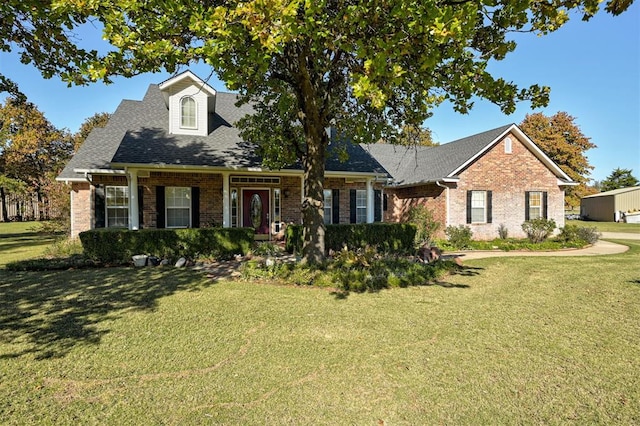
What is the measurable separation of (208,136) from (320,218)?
8115 mm

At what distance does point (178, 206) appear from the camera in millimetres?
14250

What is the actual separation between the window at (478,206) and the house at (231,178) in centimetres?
5

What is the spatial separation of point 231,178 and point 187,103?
11.9 ft

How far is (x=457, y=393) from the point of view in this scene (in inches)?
137

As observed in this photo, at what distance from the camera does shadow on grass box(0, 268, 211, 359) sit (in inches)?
187

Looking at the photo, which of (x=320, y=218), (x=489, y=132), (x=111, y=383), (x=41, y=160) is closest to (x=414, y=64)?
(x=320, y=218)

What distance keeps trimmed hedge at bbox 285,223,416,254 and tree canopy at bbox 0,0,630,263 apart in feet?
9.14

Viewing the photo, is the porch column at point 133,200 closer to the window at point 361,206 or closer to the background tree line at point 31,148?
the window at point 361,206

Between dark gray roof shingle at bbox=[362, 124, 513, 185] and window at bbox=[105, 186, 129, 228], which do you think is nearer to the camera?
window at bbox=[105, 186, 129, 228]

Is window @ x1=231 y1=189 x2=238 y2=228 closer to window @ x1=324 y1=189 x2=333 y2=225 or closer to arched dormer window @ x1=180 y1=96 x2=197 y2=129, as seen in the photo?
arched dormer window @ x1=180 y1=96 x2=197 y2=129

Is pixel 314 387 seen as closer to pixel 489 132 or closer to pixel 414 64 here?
pixel 414 64

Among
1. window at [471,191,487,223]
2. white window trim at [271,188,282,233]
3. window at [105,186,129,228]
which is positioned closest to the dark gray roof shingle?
window at [471,191,487,223]

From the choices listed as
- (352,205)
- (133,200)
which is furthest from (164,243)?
(352,205)

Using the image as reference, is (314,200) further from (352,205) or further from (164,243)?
(352,205)
